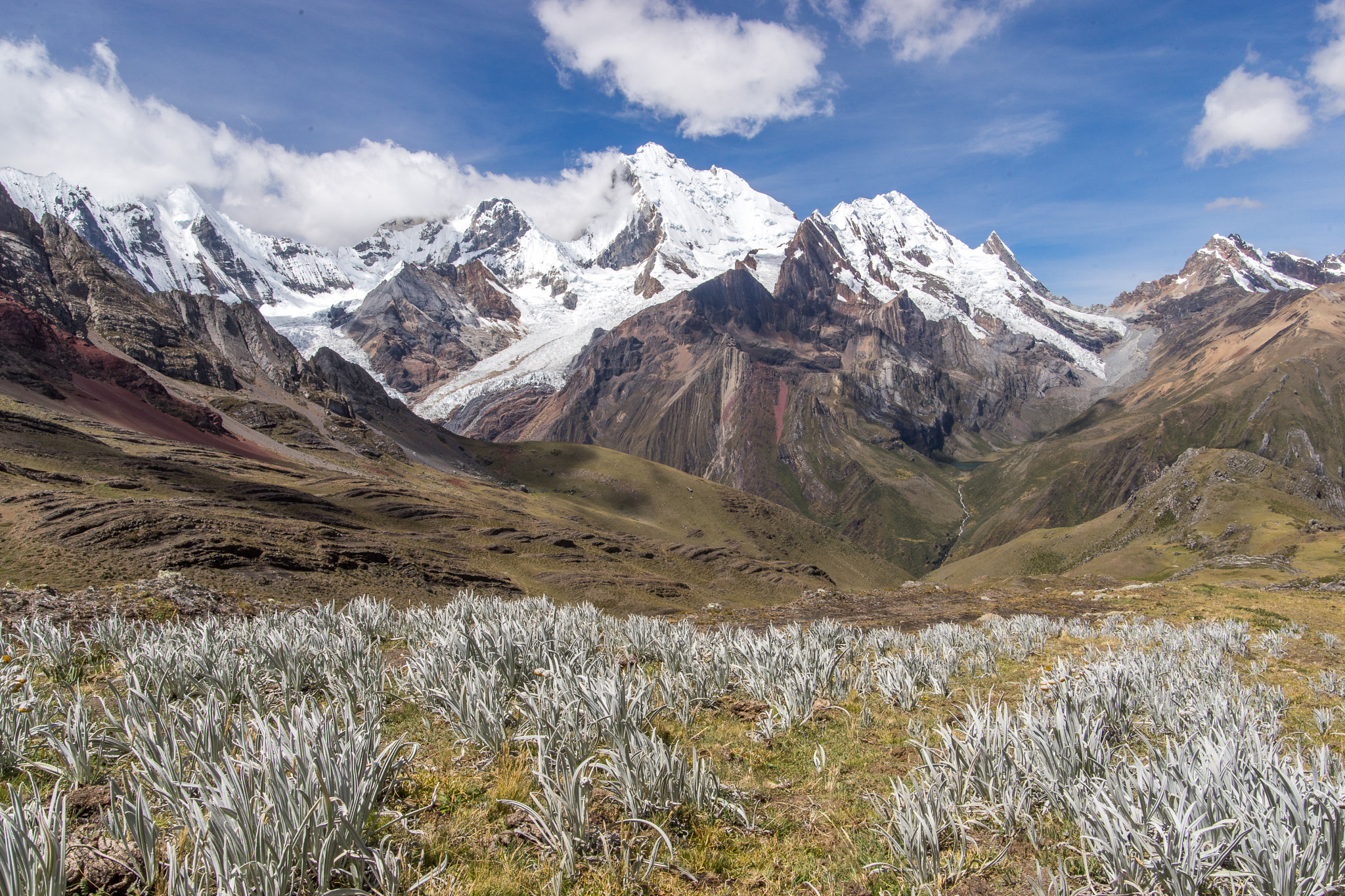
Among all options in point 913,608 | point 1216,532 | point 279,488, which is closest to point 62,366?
point 279,488

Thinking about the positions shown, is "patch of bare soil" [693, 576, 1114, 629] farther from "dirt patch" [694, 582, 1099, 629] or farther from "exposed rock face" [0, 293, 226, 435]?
"exposed rock face" [0, 293, 226, 435]

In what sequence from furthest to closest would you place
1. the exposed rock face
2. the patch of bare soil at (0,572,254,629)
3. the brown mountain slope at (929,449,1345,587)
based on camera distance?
the exposed rock face, the brown mountain slope at (929,449,1345,587), the patch of bare soil at (0,572,254,629)

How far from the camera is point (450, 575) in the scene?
36.9 metres

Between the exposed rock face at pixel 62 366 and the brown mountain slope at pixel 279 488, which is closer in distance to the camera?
the brown mountain slope at pixel 279 488

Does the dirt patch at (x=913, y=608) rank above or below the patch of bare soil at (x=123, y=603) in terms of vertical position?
below

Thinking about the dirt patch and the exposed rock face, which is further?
the exposed rock face

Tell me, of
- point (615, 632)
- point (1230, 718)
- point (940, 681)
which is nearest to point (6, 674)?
point (615, 632)

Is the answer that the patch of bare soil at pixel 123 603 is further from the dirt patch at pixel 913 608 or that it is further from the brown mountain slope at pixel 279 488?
the dirt patch at pixel 913 608

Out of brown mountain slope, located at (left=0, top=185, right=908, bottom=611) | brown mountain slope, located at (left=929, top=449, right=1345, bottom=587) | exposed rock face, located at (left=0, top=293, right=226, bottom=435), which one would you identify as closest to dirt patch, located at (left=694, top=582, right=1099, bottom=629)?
brown mountain slope, located at (left=0, top=185, right=908, bottom=611)

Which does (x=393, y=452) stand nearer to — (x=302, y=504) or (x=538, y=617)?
(x=302, y=504)

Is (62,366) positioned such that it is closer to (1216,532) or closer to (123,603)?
(123,603)

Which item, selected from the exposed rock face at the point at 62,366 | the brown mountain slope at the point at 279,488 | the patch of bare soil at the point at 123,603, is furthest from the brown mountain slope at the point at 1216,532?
the exposed rock face at the point at 62,366

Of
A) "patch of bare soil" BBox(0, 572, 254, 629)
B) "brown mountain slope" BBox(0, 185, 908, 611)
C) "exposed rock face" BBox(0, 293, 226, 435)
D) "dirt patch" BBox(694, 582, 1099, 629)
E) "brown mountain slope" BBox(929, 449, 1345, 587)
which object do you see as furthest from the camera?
"exposed rock face" BBox(0, 293, 226, 435)

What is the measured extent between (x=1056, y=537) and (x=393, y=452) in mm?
124798
